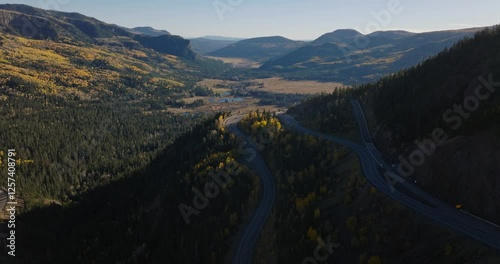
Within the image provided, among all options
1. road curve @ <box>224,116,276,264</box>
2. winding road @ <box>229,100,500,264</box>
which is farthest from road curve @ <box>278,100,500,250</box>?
road curve @ <box>224,116,276,264</box>

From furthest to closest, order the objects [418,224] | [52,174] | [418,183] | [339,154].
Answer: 1. [52,174]
2. [339,154]
3. [418,183]
4. [418,224]

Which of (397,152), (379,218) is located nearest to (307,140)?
(397,152)

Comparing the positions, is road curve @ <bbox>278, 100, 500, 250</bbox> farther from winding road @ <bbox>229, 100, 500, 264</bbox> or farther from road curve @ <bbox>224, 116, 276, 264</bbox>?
road curve @ <bbox>224, 116, 276, 264</bbox>

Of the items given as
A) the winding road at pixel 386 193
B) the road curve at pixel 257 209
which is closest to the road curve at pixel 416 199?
the winding road at pixel 386 193

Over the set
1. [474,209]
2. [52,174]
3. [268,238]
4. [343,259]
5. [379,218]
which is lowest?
[52,174]

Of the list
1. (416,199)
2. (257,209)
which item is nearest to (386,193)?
(416,199)

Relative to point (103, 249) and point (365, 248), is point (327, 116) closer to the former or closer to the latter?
point (365, 248)
